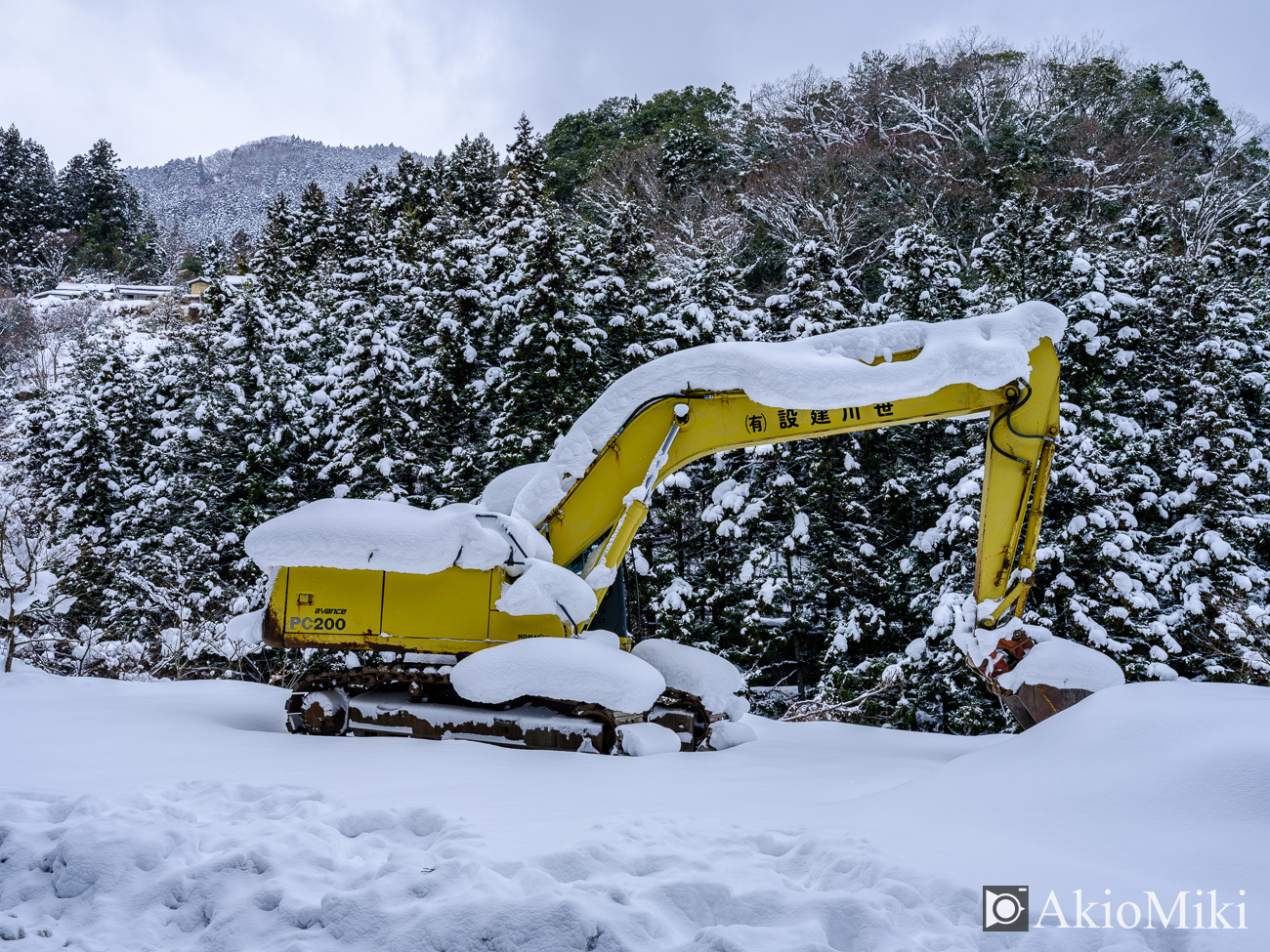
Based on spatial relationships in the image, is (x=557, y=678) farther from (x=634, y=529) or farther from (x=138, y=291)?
(x=138, y=291)

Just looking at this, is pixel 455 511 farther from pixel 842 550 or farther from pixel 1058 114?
pixel 1058 114

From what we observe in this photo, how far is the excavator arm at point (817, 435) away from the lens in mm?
6707

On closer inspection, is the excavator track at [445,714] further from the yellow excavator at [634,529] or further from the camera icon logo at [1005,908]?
the camera icon logo at [1005,908]

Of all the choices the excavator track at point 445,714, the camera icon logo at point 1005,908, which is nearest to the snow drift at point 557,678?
the excavator track at point 445,714

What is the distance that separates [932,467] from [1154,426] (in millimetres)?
4824

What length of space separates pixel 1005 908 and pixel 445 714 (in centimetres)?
476

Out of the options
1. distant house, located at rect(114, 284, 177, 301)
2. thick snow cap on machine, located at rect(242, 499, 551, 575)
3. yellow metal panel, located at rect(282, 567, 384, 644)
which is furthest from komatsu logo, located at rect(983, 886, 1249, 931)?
distant house, located at rect(114, 284, 177, 301)

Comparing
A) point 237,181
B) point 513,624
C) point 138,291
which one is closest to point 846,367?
point 513,624

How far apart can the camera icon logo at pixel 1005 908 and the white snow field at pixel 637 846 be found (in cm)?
5

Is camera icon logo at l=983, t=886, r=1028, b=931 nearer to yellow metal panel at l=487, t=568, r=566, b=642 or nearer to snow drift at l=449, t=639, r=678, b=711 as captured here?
snow drift at l=449, t=639, r=678, b=711

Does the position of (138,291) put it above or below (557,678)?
above

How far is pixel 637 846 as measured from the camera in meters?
3.47

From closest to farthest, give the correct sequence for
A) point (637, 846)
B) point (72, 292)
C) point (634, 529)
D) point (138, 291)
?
point (637, 846) → point (634, 529) → point (72, 292) → point (138, 291)

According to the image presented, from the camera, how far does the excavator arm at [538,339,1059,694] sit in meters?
6.71
